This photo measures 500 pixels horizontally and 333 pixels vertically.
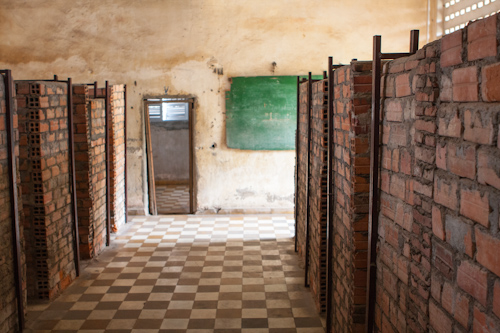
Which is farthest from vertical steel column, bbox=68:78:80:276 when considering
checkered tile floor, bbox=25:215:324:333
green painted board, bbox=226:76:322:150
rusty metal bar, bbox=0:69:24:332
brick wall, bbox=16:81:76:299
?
green painted board, bbox=226:76:322:150

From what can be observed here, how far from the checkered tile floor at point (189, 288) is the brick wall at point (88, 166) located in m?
0.34

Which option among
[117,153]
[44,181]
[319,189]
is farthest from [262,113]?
[44,181]

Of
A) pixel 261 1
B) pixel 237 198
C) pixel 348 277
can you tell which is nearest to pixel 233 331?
pixel 348 277

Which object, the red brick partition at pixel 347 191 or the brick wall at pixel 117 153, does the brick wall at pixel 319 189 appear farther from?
the brick wall at pixel 117 153

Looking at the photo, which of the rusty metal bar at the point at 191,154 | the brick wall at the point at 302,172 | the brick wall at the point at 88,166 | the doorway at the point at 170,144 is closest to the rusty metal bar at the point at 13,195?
the brick wall at the point at 88,166

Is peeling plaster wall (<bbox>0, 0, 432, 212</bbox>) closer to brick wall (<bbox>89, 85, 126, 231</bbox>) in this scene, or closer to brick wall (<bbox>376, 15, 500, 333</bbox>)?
brick wall (<bbox>89, 85, 126, 231</bbox>)

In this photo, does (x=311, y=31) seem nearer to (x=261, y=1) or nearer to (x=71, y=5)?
(x=261, y=1)

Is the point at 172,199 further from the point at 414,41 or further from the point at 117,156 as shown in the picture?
the point at 414,41

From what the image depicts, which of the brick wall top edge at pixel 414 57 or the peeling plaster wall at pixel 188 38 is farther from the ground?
the peeling plaster wall at pixel 188 38

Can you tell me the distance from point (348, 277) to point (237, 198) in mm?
5230

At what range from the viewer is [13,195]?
12.4 feet

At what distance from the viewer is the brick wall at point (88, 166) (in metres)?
5.54

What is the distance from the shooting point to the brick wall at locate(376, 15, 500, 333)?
1.39 meters

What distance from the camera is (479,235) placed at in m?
1.44
